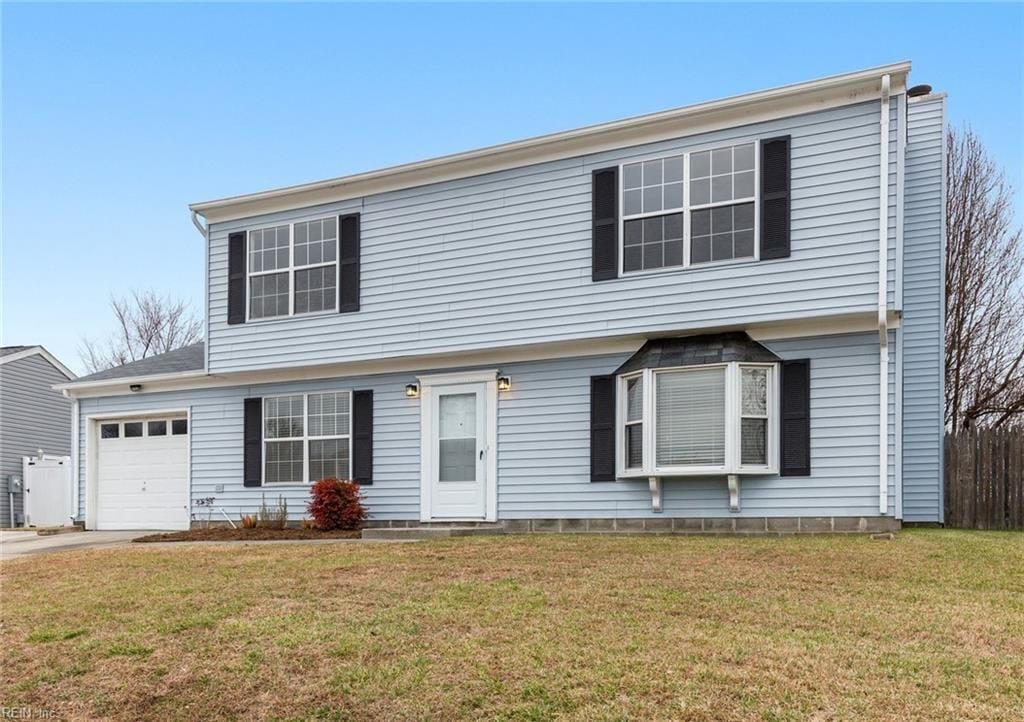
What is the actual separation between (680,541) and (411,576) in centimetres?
334

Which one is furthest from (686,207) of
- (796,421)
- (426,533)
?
(426,533)

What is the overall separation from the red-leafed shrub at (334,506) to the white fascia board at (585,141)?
14.7 feet

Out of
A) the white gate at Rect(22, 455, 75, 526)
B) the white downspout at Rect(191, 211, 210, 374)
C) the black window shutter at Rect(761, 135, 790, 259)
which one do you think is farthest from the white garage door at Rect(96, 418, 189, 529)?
the black window shutter at Rect(761, 135, 790, 259)

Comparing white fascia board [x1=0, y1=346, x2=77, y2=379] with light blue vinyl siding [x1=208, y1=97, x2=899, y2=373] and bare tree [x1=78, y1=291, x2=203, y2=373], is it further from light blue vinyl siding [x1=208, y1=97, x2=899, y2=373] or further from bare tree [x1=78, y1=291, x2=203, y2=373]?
light blue vinyl siding [x1=208, y1=97, x2=899, y2=373]

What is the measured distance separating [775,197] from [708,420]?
2.86m

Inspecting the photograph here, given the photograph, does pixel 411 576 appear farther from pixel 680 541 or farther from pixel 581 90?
pixel 581 90

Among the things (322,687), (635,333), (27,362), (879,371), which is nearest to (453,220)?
(635,333)

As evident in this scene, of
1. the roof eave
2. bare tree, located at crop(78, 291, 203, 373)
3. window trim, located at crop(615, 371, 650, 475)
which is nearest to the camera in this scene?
window trim, located at crop(615, 371, 650, 475)

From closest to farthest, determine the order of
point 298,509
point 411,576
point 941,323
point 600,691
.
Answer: point 600,691, point 411,576, point 941,323, point 298,509

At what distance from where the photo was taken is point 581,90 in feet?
53.6

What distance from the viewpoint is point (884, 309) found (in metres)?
9.93

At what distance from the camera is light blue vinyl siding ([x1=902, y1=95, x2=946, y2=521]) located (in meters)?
10.9

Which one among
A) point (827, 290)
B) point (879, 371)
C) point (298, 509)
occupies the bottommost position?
point (298, 509)

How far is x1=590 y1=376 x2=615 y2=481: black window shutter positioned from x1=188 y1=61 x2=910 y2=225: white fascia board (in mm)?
3216
